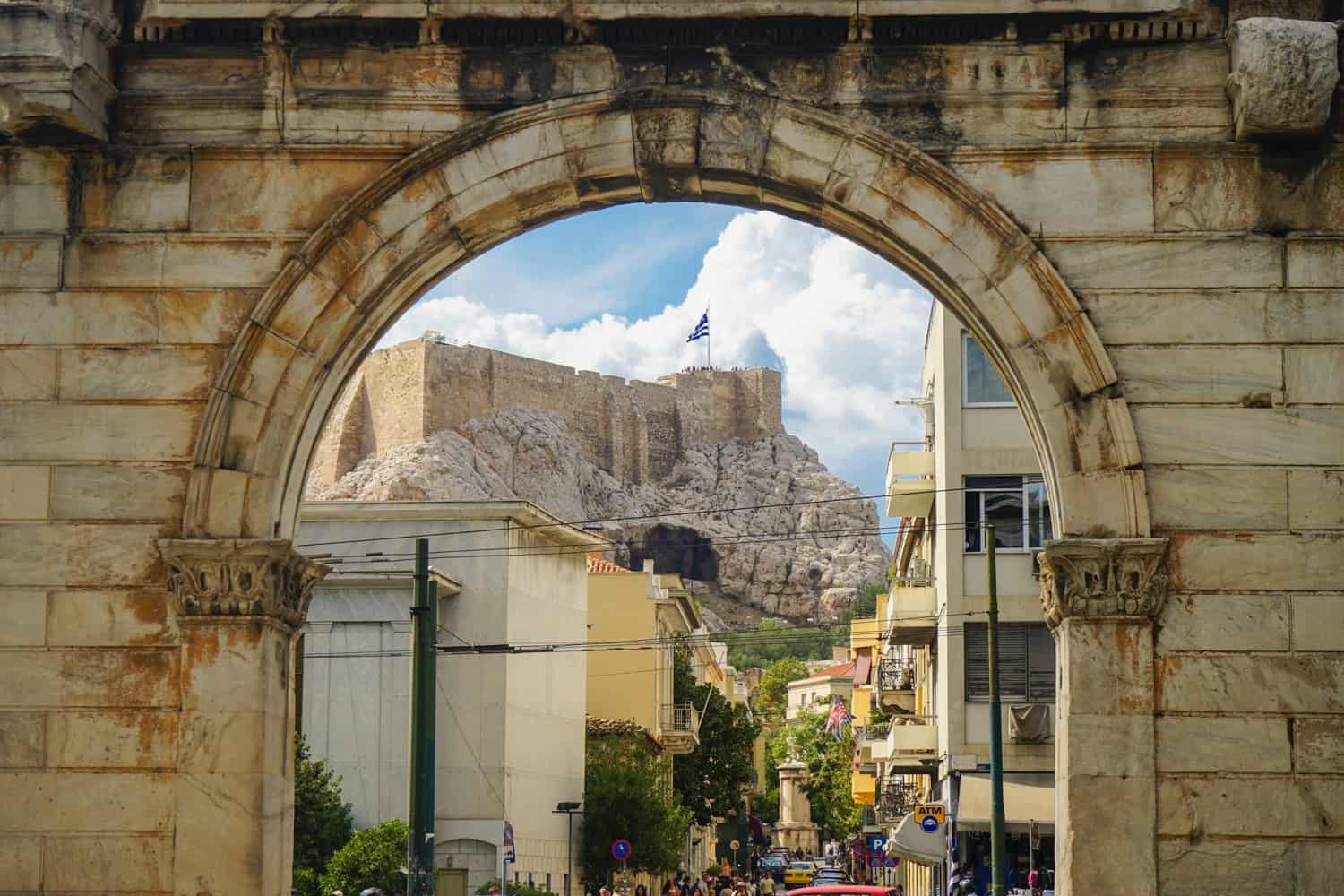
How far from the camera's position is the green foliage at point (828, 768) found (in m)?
67.4

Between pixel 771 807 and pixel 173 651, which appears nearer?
pixel 173 651

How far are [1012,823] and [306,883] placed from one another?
31.2ft

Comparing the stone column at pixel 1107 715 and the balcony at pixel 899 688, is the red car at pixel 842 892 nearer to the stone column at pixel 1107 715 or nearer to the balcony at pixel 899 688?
the stone column at pixel 1107 715

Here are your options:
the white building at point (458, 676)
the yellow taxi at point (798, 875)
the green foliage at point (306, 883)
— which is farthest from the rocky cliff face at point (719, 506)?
the green foliage at point (306, 883)

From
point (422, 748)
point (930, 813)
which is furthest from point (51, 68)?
point (930, 813)

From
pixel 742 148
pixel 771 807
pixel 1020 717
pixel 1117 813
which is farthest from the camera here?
pixel 771 807

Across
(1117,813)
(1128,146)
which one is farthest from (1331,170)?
(1117,813)

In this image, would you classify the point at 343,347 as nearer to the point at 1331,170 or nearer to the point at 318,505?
the point at 1331,170

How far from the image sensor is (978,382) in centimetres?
2972

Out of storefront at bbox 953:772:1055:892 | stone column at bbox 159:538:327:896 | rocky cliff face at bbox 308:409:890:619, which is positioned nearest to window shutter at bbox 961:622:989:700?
storefront at bbox 953:772:1055:892

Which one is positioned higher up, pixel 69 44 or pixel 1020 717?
pixel 69 44

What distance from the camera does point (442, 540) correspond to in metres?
34.3

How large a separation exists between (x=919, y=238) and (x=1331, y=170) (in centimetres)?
244

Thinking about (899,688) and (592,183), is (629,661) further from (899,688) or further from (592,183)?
(592,183)
